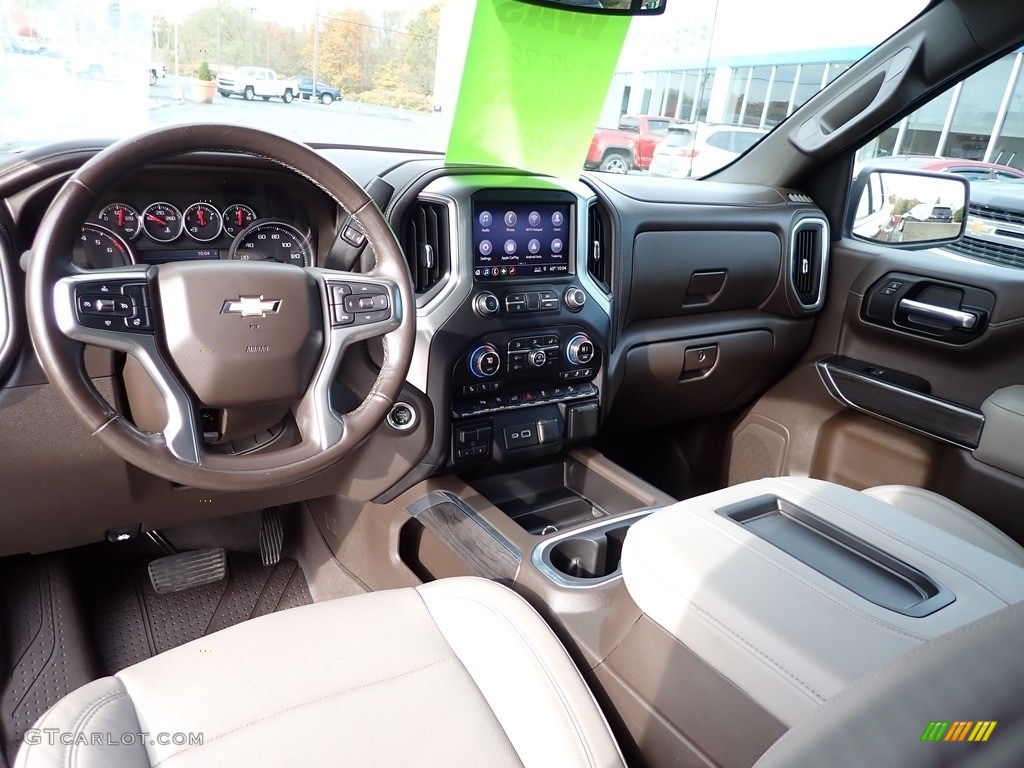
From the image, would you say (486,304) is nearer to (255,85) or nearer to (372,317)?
(372,317)

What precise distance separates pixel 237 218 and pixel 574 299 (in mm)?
766

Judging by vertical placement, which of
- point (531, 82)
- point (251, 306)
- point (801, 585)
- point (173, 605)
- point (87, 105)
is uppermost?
point (531, 82)

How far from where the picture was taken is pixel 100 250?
1.32m

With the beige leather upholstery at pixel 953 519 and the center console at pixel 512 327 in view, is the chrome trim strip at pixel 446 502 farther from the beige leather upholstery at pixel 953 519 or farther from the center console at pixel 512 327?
the beige leather upholstery at pixel 953 519

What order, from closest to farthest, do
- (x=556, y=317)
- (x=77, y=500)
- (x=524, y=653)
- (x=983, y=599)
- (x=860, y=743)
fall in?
(x=860, y=743) → (x=983, y=599) → (x=524, y=653) → (x=77, y=500) → (x=556, y=317)

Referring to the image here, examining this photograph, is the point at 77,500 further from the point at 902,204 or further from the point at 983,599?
the point at 902,204

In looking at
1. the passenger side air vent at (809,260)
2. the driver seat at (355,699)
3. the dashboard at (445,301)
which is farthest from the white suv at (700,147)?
the driver seat at (355,699)

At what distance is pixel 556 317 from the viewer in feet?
5.77

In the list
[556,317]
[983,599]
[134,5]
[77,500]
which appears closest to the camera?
[983,599]

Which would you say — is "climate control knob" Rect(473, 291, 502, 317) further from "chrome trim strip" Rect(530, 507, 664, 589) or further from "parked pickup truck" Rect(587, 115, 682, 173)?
"parked pickup truck" Rect(587, 115, 682, 173)

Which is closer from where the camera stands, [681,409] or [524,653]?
[524,653]

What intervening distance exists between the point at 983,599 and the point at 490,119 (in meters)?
1.12

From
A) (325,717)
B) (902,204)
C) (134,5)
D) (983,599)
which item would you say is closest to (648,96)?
(902,204)

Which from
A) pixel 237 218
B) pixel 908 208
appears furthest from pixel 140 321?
pixel 908 208
